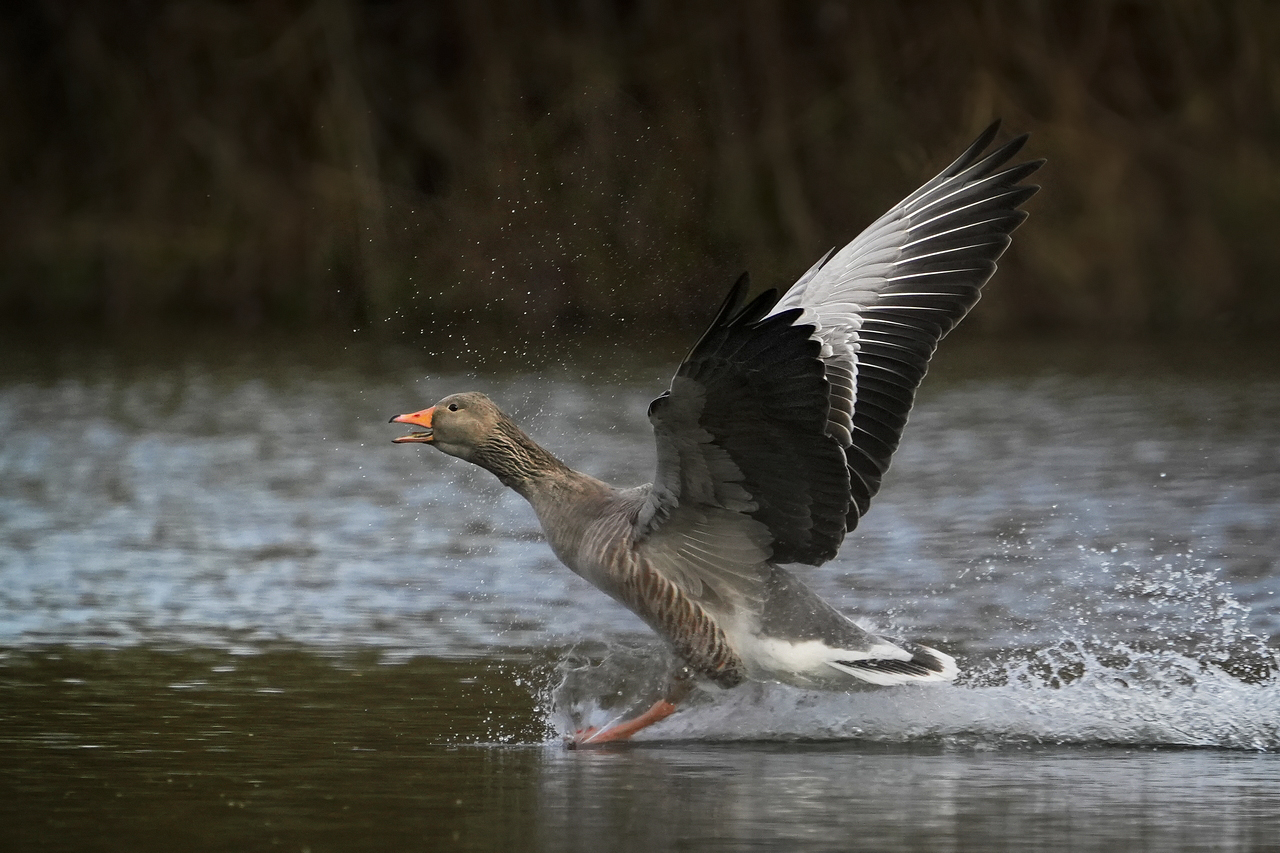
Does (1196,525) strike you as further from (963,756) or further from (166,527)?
(166,527)

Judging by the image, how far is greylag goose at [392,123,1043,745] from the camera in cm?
678

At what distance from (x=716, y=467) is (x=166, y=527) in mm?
6532

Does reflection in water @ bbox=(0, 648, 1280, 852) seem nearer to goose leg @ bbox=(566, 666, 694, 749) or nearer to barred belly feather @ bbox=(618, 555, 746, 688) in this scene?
goose leg @ bbox=(566, 666, 694, 749)

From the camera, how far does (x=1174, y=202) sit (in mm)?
28016

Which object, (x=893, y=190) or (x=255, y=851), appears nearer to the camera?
(x=255, y=851)

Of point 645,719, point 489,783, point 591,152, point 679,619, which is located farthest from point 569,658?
point 591,152

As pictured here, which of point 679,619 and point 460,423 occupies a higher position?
point 460,423

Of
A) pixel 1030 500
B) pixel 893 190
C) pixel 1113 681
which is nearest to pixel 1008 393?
pixel 1030 500

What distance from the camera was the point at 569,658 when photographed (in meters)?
8.81

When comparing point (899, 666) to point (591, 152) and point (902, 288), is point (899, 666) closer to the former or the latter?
point (902, 288)

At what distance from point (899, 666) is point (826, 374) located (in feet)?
3.76

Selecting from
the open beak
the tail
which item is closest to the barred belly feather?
the tail

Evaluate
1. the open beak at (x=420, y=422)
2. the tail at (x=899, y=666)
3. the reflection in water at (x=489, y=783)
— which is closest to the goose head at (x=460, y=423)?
the open beak at (x=420, y=422)

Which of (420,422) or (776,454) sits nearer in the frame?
(776,454)
